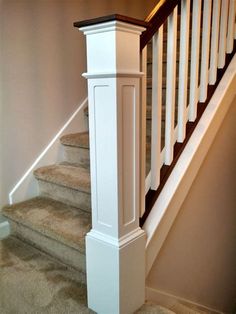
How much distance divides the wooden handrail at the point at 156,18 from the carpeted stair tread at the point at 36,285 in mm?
1063

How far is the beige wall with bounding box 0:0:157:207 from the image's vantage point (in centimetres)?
182

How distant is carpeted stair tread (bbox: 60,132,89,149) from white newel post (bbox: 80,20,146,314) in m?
0.84

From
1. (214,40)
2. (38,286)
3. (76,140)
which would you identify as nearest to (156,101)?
(214,40)

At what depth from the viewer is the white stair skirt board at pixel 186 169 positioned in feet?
4.41

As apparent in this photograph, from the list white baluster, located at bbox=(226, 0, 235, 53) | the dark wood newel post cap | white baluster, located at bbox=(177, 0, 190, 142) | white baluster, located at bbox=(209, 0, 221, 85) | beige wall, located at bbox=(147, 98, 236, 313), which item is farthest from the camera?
white baluster, located at bbox=(226, 0, 235, 53)

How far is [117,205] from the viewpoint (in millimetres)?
1117

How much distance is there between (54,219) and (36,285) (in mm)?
339

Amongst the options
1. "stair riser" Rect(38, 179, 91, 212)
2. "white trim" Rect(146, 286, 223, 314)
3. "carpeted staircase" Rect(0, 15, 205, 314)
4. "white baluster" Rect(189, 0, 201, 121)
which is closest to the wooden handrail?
"white baluster" Rect(189, 0, 201, 121)

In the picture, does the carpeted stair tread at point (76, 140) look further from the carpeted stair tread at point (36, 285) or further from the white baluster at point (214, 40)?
the white baluster at point (214, 40)

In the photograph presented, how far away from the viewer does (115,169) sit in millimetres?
1098

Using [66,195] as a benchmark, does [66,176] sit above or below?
above

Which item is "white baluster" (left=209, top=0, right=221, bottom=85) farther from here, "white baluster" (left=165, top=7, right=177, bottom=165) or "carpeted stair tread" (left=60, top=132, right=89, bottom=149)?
"carpeted stair tread" (left=60, top=132, right=89, bottom=149)

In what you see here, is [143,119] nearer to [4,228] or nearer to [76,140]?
[76,140]

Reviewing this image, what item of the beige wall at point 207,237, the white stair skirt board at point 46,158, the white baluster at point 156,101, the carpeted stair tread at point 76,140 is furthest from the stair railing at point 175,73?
the white stair skirt board at point 46,158
